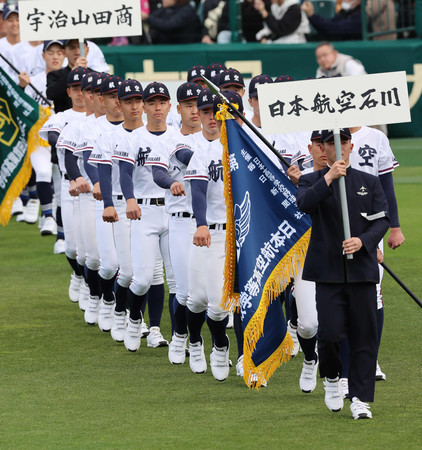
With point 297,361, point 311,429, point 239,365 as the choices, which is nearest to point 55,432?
point 311,429

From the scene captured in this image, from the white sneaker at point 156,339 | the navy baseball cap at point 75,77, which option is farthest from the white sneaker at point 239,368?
the navy baseball cap at point 75,77

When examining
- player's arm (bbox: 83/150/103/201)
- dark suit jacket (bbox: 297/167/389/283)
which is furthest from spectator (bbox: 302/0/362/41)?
dark suit jacket (bbox: 297/167/389/283)

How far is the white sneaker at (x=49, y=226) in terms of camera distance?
634 inches

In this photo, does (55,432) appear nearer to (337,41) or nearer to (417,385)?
(417,385)

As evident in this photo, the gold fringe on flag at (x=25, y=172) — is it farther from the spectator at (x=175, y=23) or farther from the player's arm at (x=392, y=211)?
the spectator at (x=175, y=23)

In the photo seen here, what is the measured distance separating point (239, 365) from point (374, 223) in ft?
6.94

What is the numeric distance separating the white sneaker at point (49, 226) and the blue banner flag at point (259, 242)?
8.03 metres

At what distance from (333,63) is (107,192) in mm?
11227

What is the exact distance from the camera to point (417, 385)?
8180mm

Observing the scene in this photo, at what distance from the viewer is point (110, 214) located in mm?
9672

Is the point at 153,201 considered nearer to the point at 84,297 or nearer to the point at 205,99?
the point at 205,99

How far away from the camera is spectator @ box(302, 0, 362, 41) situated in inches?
883

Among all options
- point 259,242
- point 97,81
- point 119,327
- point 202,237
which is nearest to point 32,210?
point 97,81

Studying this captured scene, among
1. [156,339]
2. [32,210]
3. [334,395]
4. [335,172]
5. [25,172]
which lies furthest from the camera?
[32,210]
